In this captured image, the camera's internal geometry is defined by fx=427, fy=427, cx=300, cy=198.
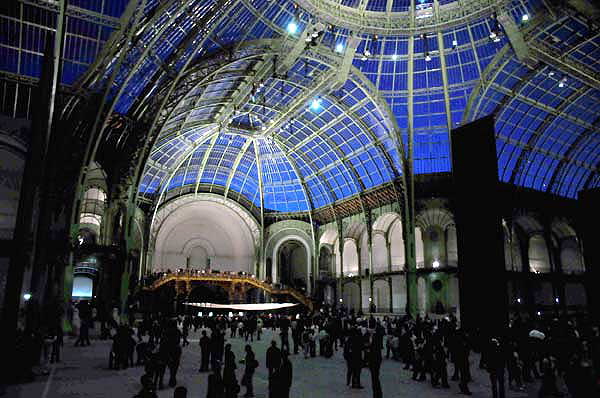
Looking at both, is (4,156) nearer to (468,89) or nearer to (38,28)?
(38,28)

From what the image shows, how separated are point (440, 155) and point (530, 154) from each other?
984cm

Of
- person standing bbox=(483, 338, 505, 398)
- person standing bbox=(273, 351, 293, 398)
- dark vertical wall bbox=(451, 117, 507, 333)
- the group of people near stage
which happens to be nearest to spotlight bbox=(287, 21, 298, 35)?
dark vertical wall bbox=(451, 117, 507, 333)

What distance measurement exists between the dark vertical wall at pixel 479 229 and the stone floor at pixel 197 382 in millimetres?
2234

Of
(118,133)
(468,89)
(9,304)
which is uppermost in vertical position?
(468,89)

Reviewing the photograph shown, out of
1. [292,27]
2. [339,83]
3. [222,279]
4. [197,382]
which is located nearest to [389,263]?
[222,279]

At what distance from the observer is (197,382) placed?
12352mm

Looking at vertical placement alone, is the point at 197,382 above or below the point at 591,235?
below

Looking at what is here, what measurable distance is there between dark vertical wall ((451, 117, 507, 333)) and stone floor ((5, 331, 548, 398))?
223 centimetres

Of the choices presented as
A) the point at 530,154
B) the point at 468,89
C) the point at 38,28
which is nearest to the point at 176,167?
the point at 38,28

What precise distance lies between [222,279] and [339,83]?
23.1 metres

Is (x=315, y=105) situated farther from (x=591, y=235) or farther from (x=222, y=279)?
(x=591, y=235)

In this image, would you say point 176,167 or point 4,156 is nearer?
point 4,156

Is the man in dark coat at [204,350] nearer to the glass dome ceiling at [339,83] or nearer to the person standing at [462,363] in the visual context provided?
the person standing at [462,363]

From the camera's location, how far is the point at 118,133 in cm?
2925
